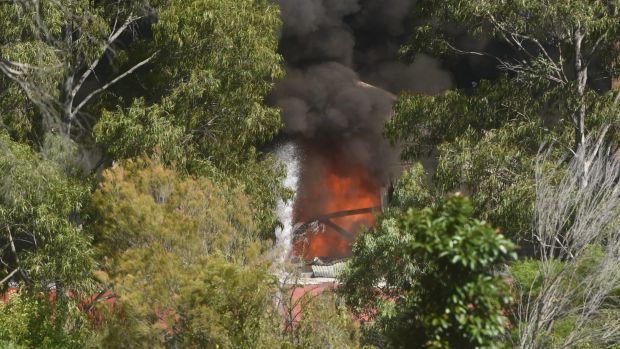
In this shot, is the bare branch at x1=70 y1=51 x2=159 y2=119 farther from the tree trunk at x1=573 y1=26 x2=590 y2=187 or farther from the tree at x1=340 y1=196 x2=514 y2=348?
the tree at x1=340 y1=196 x2=514 y2=348

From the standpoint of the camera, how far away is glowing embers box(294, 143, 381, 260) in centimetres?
2809

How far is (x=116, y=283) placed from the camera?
42.7ft

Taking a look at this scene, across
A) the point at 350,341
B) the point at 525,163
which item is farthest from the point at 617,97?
the point at 350,341

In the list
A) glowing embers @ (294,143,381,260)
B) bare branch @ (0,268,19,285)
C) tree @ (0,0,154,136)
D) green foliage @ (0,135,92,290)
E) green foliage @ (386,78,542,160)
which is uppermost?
tree @ (0,0,154,136)

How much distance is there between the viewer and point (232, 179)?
60.3 ft

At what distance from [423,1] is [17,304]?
367 inches

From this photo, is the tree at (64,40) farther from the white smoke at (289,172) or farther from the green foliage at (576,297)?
the white smoke at (289,172)

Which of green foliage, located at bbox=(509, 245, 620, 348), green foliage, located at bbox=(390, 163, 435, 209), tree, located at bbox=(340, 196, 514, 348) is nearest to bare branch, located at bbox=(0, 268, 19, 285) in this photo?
green foliage, located at bbox=(390, 163, 435, 209)

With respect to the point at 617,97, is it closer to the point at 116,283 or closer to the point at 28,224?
the point at 116,283

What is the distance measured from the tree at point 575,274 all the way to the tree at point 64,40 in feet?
23.3

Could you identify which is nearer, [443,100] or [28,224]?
[28,224]

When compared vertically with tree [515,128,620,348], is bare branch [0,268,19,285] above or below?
below

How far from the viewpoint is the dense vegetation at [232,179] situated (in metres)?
12.7

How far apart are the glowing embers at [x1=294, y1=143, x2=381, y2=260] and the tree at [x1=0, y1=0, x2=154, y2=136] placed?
34.2ft
